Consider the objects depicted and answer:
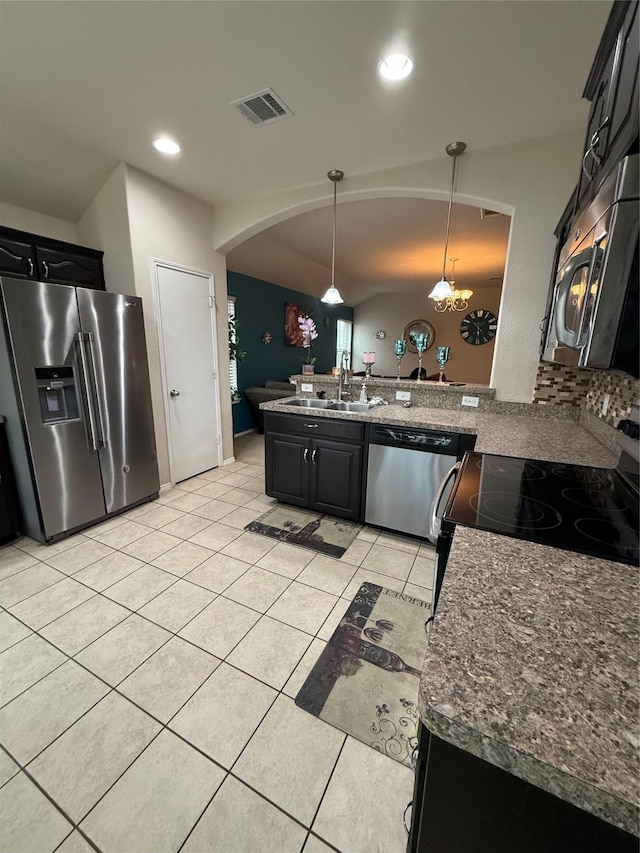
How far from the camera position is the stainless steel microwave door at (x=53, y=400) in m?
2.10

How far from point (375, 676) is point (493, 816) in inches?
44.1

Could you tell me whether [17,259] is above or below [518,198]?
below

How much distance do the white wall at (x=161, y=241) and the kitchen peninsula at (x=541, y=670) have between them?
2991mm

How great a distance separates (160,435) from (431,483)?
2.45 metres

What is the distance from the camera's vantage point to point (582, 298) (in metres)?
0.92

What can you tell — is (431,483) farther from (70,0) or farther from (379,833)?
(70,0)

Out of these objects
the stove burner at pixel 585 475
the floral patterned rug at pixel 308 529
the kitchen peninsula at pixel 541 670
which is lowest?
the floral patterned rug at pixel 308 529

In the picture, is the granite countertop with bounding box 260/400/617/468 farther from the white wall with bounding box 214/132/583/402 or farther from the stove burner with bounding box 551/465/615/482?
the white wall with bounding box 214/132/583/402

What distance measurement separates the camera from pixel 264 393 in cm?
517

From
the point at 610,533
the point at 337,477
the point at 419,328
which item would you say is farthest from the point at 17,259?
the point at 419,328

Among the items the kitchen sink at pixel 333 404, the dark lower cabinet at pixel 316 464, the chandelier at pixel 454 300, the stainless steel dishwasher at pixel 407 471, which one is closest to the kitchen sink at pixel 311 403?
the kitchen sink at pixel 333 404

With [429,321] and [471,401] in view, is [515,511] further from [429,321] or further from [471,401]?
[429,321]

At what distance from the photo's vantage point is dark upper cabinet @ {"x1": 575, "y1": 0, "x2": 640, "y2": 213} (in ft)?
2.72

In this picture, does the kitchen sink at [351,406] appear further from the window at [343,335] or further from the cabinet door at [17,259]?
the window at [343,335]
